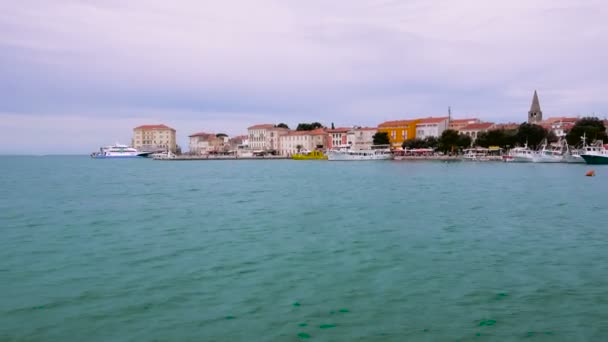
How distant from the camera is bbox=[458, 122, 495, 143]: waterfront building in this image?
89438 millimetres

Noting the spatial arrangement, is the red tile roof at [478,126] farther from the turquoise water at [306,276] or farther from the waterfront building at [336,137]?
the turquoise water at [306,276]

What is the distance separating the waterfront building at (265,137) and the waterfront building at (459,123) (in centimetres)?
3663

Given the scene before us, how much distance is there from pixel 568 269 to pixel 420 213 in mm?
7844

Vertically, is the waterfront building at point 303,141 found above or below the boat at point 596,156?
above

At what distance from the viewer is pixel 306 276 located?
876 cm

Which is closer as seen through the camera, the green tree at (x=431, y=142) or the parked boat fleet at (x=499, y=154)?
the parked boat fleet at (x=499, y=154)

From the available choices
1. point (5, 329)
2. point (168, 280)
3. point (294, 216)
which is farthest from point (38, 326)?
point (294, 216)

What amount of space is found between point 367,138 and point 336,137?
8230mm

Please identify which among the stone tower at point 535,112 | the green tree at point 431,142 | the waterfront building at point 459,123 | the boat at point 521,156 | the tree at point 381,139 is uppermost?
the stone tower at point 535,112

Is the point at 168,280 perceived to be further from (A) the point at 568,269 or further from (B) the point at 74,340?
(A) the point at 568,269

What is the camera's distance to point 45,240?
12.4m

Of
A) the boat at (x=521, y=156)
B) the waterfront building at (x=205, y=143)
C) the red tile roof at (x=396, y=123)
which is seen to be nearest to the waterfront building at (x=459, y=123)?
the red tile roof at (x=396, y=123)

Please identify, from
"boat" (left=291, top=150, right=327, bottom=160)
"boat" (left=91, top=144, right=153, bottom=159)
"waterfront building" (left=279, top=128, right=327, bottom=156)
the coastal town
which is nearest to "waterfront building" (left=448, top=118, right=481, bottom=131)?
the coastal town

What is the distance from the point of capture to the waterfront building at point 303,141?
109250 mm
